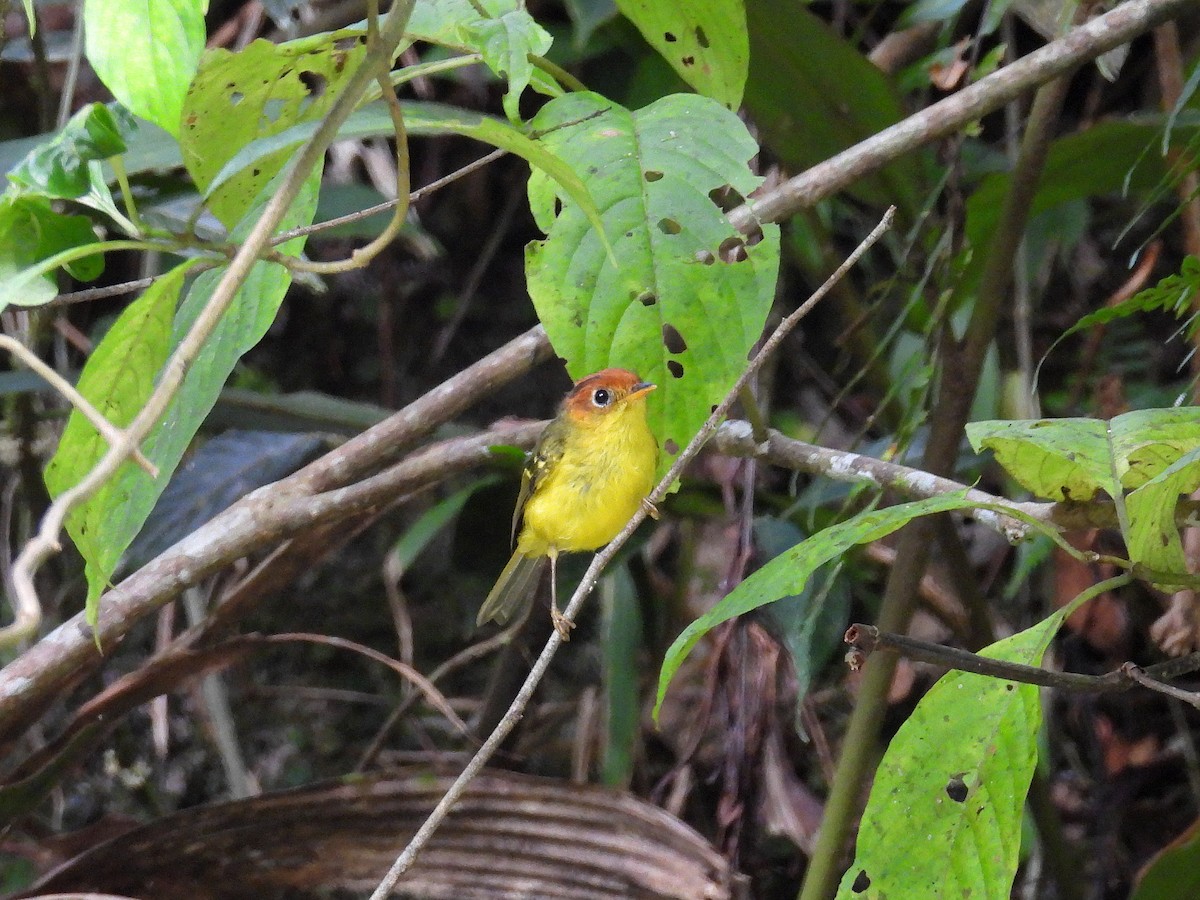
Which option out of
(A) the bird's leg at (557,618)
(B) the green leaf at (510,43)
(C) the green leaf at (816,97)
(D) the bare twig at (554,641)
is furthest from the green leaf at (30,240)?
(C) the green leaf at (816,97)

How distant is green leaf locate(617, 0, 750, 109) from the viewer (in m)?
1.85

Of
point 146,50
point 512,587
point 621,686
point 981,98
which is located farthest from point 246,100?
point 621,686

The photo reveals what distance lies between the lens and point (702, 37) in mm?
1882

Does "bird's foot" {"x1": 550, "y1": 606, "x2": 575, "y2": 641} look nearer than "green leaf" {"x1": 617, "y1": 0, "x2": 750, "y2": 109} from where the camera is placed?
Yes

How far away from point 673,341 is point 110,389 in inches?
27.9

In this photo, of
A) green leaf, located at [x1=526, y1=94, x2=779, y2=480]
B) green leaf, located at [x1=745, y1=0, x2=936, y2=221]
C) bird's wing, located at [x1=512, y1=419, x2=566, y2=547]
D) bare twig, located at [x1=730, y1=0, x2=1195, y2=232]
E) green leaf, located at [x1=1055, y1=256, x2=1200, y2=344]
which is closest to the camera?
green leaf, located at [x1=526, y1=94, x2=779, y2=480]

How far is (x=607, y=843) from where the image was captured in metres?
2.29

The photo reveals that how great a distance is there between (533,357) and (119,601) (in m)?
0.84

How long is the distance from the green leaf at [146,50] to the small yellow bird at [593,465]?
5.23ft

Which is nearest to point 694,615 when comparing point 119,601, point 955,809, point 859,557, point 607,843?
point 859,557

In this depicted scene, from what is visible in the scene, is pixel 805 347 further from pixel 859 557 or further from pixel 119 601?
pixel 119 601

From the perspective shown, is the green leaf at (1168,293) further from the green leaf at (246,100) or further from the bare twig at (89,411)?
the bare twig at (89,411)

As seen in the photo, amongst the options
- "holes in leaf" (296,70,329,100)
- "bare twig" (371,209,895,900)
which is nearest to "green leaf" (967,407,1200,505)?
"bare twig" (371,209,895,900)

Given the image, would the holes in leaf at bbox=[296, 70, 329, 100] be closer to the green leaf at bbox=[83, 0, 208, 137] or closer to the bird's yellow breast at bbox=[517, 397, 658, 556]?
the green leaf at bbox=[83, 0, 208, 137]
